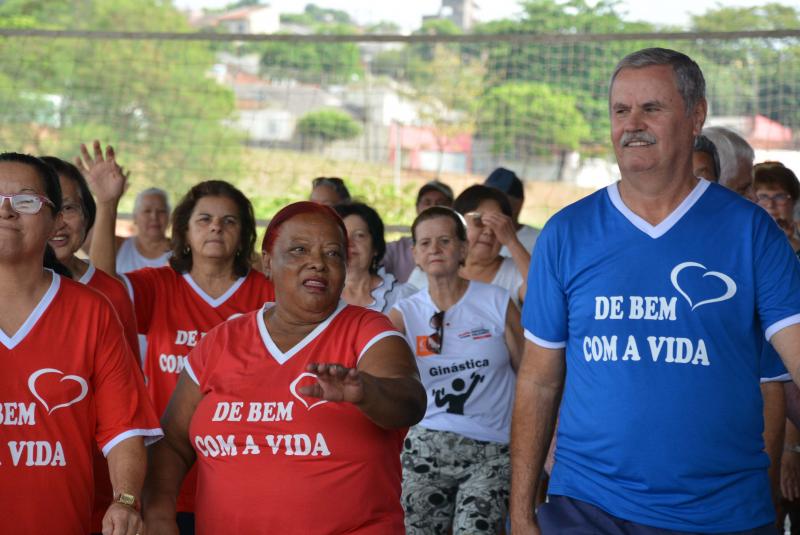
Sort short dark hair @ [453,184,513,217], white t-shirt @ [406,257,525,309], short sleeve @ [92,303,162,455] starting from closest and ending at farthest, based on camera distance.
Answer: short sleeve @ [92,303,162,455] < white t-shirt @ [406,257,525,309] < short dark hair @ [453,184,513,217]

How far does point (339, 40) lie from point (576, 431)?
328 inches

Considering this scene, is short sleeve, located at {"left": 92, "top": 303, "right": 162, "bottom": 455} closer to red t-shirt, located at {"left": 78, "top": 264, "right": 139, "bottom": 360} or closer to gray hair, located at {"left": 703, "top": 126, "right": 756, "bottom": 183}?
red t-shirt, located at {"left": 78, "top": 264, "right": 139, "bottom": 360}

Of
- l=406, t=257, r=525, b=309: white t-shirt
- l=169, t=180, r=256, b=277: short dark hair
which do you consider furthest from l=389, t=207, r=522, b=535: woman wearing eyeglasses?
l=169, t=180, r=256, b=277: short dark hair

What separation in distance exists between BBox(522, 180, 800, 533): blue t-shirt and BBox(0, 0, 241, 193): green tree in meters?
10.6

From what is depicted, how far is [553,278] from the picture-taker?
3.59 m

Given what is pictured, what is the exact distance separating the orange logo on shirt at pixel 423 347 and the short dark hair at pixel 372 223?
106 centimetres

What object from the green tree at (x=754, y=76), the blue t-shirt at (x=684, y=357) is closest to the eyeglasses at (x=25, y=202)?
the blue t-shirt at (x=684, y=357)

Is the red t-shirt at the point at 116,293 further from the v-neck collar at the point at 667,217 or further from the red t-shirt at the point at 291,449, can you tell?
the v-neck collar at the point at 667,217

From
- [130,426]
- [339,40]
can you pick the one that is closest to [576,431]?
[130,426]

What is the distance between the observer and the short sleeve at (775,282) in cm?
331

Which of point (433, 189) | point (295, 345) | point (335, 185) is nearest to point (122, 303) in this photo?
point (295, 345)

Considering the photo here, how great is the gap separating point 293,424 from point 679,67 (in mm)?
1536

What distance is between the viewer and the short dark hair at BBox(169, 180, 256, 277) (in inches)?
219

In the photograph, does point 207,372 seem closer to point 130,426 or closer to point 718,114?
point 130,426
